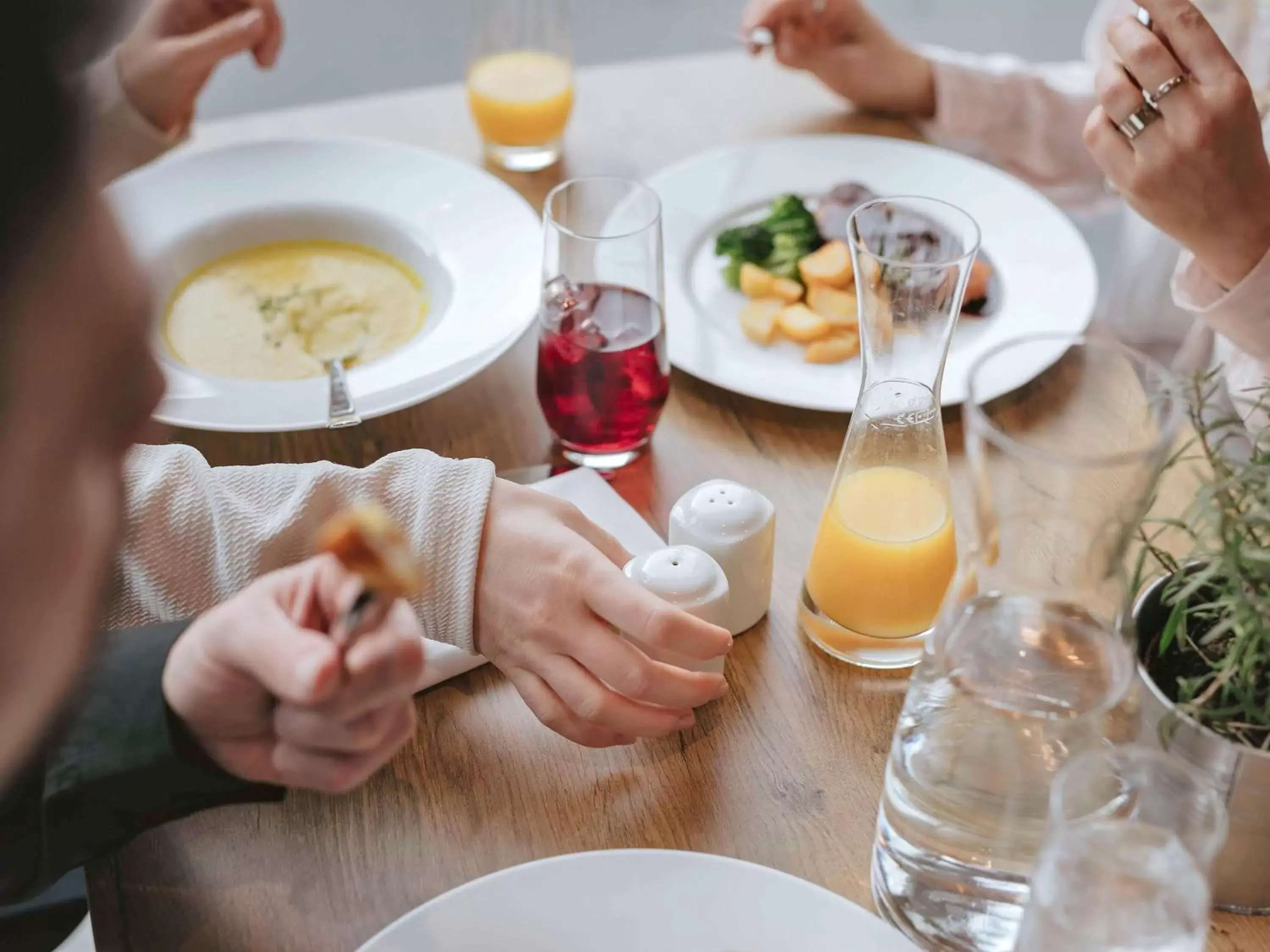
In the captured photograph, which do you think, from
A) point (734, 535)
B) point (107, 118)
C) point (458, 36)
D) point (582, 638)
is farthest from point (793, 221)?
point (458, 36)

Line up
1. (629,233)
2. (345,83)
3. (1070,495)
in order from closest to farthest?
(1070,495), (629,233), (345,83)

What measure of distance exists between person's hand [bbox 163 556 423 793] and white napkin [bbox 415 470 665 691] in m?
0.16

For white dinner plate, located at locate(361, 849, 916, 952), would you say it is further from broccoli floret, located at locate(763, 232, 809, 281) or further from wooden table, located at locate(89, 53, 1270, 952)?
broccoli floret, located at locate(763, 232, 809, 281)

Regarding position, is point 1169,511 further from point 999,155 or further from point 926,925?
point 999,155

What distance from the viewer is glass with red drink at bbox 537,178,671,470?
928 millimetres

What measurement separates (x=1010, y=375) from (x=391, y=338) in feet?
1.71

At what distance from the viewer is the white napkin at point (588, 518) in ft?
2.62

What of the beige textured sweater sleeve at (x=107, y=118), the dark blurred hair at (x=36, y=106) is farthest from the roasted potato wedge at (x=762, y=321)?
the dark blurred hair at (x=36, y=106)

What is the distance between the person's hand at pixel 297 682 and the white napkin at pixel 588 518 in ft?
0.51

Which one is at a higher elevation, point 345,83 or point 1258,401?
point 1258,401

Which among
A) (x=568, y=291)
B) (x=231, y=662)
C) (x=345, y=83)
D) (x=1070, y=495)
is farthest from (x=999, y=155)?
(x=345, y=83)


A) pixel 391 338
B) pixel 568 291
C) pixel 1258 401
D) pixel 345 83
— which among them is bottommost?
pixel 345 83

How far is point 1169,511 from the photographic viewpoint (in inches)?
35.8

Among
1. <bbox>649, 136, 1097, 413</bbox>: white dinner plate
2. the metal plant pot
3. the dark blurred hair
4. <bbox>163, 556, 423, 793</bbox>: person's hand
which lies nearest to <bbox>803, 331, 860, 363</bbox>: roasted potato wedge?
<bbox>649, 136, 1097, 413</bbox>: white dinner plate
